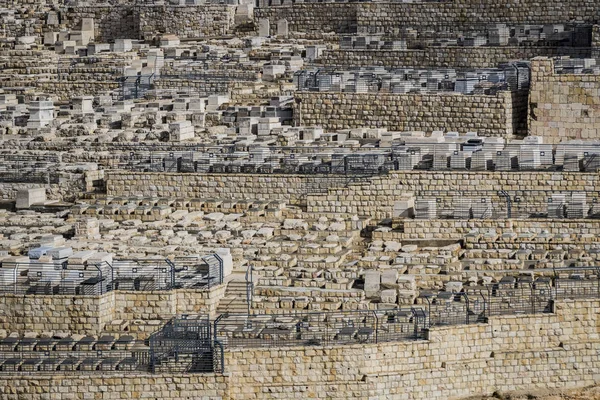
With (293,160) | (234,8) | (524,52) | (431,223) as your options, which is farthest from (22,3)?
(431,223)

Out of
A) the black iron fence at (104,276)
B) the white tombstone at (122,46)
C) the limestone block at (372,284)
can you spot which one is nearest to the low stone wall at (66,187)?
the black iron fence at (104,276)

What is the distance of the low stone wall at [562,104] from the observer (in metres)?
47.7

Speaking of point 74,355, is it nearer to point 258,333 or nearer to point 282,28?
point 258,333

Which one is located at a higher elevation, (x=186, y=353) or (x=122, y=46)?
(x=122, y=46)

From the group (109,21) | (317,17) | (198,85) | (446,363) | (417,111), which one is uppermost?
(317,17)

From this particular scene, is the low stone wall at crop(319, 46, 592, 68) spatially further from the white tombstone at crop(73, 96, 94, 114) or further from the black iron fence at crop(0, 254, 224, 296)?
the black iron fence at crop(0, 254, 224, 296)

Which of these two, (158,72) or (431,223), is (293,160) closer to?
(431,223)

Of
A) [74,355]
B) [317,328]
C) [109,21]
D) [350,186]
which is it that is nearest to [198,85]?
[109,21]

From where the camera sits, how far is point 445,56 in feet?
177

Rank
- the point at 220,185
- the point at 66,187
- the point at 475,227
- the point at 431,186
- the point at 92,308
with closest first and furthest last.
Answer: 1. the point at 92,308
2. the point at 475,227
3. the point at 431,186
4. the point at 220,185
5. the point at 66,187

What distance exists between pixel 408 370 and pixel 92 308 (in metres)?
5.23

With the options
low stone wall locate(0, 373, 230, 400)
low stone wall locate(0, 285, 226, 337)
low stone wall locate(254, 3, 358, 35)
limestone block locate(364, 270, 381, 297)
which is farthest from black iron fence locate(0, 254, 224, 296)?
low stone wall locate(254, 3, 358, 35)

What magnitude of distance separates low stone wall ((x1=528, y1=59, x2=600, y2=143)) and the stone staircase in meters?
14.3

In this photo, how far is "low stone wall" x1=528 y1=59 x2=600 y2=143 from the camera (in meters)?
47.7
